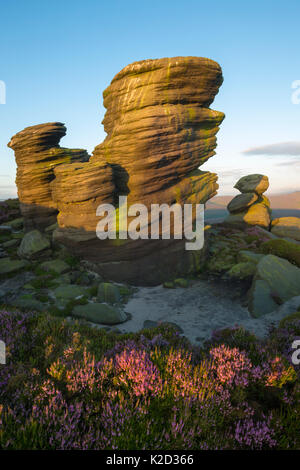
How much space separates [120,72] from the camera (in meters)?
19.7

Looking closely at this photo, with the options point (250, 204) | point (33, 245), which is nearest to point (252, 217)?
point (250, 204)

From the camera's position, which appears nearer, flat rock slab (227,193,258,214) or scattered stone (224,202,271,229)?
scattered stone (224,202,271,229)

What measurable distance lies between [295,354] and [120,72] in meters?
22.2

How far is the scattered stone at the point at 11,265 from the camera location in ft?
61.4

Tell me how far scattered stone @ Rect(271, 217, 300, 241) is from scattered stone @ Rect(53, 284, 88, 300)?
24.9m

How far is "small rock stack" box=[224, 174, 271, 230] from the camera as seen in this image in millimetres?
31156

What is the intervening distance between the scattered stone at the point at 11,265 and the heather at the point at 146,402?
15.0 meters

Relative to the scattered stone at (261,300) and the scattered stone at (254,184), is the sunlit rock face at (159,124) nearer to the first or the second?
the scattered stone at (261,300)

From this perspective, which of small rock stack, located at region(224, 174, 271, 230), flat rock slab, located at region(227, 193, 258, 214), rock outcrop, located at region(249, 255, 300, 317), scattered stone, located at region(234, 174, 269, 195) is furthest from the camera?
scattered stone, located at region(234, 174, 269, 195)

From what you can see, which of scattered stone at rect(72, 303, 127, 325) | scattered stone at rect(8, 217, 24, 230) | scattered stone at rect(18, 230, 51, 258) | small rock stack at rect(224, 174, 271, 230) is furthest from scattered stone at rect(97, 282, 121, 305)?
small rock stack at rect(224, 174, 271, 230)

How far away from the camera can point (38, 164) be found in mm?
24625

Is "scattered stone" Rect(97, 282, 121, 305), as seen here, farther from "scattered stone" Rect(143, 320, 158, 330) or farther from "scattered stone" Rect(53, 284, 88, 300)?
"scattered stone" Rect(143, 320, 158, 330)

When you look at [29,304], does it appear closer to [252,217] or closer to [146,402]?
[146,402]

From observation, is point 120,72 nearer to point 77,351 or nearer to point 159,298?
point 159,298
